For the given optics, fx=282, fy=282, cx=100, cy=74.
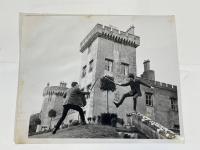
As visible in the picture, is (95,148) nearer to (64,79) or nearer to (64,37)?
(64,79)

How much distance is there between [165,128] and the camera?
104 cm

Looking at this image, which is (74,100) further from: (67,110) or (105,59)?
(105,59)

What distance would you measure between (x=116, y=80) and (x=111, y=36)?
181mm

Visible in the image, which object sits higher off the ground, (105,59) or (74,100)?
(105,59)

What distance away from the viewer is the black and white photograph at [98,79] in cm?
103

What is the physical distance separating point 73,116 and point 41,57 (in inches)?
10.5

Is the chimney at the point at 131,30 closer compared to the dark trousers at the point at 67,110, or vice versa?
the dark trousers at the point at 67,110

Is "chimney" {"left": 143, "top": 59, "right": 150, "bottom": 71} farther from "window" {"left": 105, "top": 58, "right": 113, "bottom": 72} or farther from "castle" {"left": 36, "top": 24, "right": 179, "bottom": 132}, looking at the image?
"window" {"left": 105, "top": 58, "right": 113, "bottom": 72}

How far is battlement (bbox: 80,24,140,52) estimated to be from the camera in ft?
3.67

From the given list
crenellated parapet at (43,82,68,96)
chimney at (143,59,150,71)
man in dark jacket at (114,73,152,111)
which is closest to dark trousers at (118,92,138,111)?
man in dark jacket at (114,73,152,111)

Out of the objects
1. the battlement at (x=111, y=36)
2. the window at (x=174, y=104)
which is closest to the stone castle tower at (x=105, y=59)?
the battlement at (x=111, y=36)

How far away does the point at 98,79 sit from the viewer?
108cm

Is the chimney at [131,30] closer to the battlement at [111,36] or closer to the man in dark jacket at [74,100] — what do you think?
the battlement at [111,36]

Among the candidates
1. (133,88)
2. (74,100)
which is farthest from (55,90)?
(133,88)
